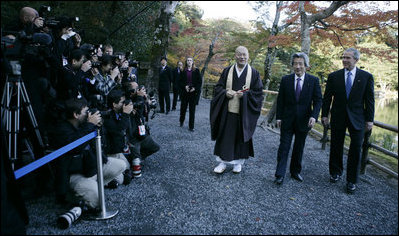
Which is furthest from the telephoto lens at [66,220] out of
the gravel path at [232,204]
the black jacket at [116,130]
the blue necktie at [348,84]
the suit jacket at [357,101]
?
the blue necktie at [348,84]

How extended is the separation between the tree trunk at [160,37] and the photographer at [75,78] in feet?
16.9

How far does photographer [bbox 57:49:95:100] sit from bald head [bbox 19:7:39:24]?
60cm

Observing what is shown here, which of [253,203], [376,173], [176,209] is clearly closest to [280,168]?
[253,203]

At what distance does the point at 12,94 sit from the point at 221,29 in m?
14.9

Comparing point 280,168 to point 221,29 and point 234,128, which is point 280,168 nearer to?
point 234,128

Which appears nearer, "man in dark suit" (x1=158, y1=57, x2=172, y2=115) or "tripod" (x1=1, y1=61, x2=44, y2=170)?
"tripod" (x1=1, y1=61, x2=44, y2=170)

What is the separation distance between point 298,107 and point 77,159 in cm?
285

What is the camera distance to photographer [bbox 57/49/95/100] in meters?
3.01

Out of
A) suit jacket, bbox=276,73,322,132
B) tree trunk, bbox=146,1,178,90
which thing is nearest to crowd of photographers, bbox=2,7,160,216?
Answer: suit jacket, bbox=276,73,322,132

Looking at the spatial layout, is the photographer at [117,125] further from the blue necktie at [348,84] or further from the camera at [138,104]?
the blue necktie at [348,84]

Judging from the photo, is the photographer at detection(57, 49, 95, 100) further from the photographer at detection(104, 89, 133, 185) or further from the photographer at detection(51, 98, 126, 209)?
the photographer at detection(51, 98, 126, 209)

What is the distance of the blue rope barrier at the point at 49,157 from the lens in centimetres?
194

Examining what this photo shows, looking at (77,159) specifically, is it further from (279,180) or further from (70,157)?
(279,180)

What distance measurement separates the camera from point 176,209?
274cm
